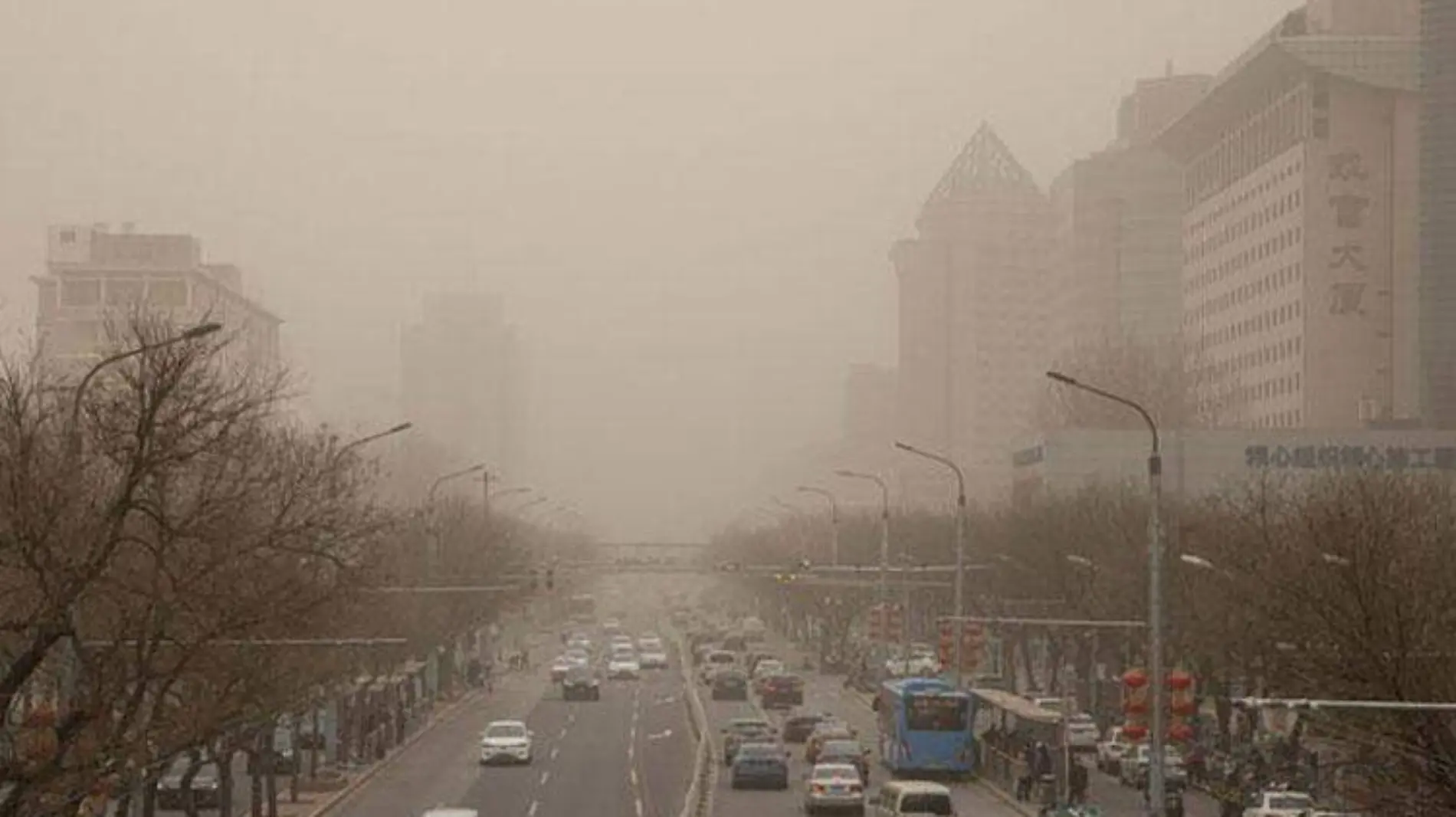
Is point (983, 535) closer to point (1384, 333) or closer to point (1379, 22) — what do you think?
point (1384, 333)

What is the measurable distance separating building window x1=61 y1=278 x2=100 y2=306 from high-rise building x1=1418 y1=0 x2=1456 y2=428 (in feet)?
306

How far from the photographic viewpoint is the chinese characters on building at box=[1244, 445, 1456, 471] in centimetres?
11906

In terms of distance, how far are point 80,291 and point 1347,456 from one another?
10512cm

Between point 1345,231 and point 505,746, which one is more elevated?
point 1345,231

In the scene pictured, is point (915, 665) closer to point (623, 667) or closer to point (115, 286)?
point (623, 667)

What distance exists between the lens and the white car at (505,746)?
7062 cm

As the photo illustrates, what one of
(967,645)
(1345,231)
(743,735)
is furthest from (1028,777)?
(1345,231)

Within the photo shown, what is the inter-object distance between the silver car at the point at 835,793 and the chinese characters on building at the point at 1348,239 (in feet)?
422

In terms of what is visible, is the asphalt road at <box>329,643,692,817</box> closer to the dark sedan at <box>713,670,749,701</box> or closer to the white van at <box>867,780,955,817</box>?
the dark sedan at <box>713,670,749,701</box>

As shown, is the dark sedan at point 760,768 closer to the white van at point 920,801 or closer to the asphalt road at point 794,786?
the asphalt road at point 794,786

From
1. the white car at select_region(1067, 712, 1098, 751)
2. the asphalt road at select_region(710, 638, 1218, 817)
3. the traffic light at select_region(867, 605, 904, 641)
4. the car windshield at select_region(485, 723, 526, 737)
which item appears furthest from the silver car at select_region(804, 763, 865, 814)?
the traffic light at select_region(867, 605, 904, 641)

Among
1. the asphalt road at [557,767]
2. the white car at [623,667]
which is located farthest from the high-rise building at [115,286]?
the asphalt road at [557,767]

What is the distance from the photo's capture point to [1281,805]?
4947 centimetres

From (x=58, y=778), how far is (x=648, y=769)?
40.6 meters
